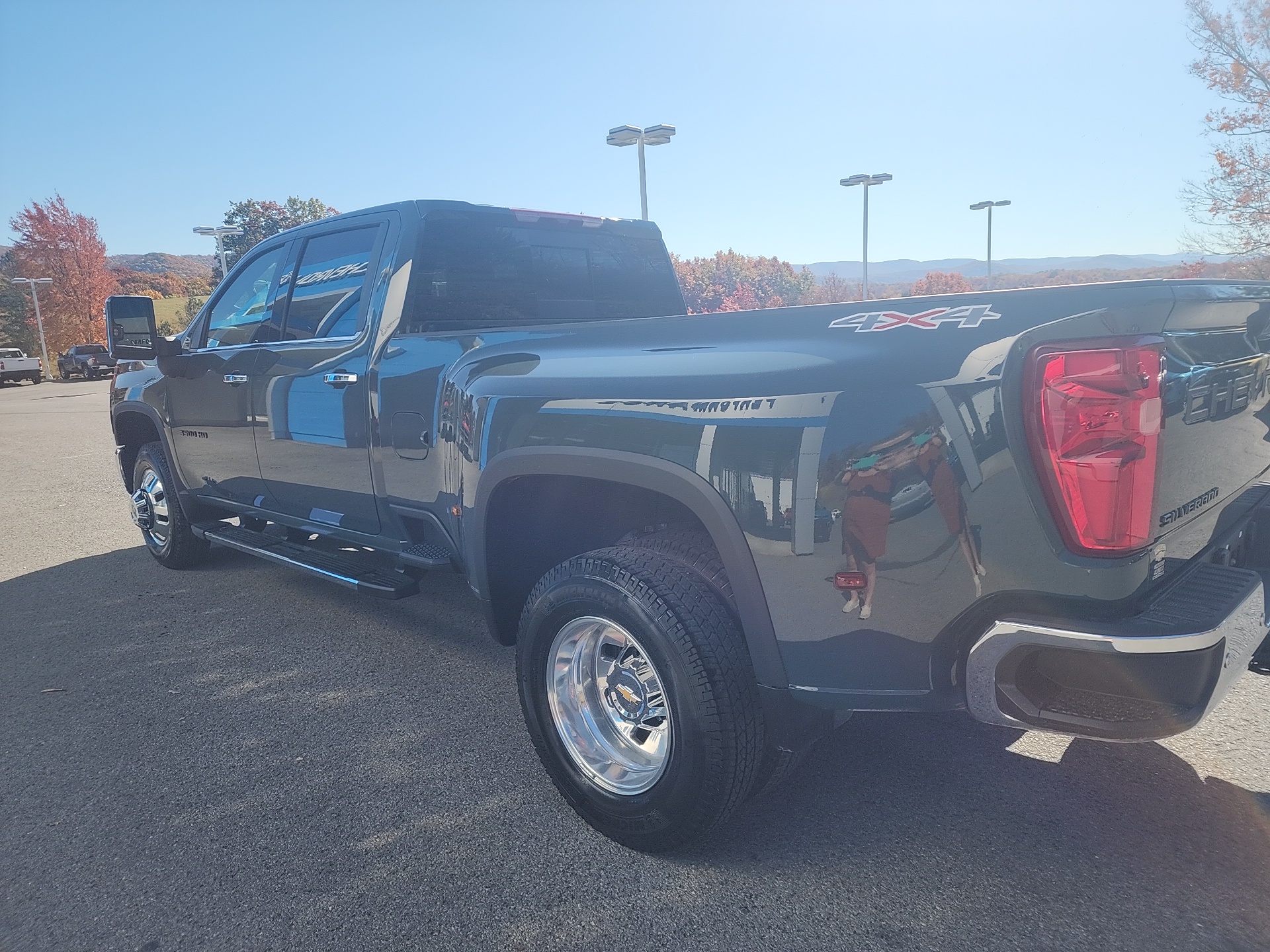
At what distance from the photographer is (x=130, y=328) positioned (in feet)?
15.7

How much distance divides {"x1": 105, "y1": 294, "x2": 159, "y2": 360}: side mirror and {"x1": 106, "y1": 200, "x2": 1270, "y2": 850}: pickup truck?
2.11 metres

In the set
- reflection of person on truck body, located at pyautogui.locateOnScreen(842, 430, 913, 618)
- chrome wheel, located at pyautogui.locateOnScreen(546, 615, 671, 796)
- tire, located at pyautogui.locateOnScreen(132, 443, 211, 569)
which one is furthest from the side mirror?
reflection of person on truck body, located at pyautogui.locateOnScreen(842, 430, 913, 618)

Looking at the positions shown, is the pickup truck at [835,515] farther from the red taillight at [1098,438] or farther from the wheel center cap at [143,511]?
the wheel center cap at [143,511]

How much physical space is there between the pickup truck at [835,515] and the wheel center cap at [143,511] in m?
3.13

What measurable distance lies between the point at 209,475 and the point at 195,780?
2393 mm

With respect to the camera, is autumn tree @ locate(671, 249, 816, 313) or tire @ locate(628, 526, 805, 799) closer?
tire @ locate(628, 526, 805, 799)

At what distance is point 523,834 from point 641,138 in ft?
55.2

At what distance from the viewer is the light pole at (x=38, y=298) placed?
5353cm

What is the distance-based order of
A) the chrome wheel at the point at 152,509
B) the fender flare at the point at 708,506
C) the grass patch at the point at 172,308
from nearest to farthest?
the fender flare at the point at 708,506
the chrome wheel at the point at 152,509
the grass patch at the point at 172,308

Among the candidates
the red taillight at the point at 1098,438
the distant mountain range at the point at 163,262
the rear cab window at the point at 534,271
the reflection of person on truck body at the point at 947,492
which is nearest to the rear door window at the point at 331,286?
the rear cab window at the point at 534,271

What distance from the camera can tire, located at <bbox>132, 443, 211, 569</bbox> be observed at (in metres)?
5.49

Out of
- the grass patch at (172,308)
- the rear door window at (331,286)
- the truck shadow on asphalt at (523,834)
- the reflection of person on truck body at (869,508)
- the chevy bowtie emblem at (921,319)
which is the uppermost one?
the grass patch at (172,308)

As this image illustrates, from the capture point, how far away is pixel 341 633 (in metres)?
4.47

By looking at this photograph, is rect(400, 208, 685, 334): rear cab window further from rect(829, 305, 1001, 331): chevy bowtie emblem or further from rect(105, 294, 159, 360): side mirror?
rect(829, 305, 1001, 331): chevy bowtie emblem
